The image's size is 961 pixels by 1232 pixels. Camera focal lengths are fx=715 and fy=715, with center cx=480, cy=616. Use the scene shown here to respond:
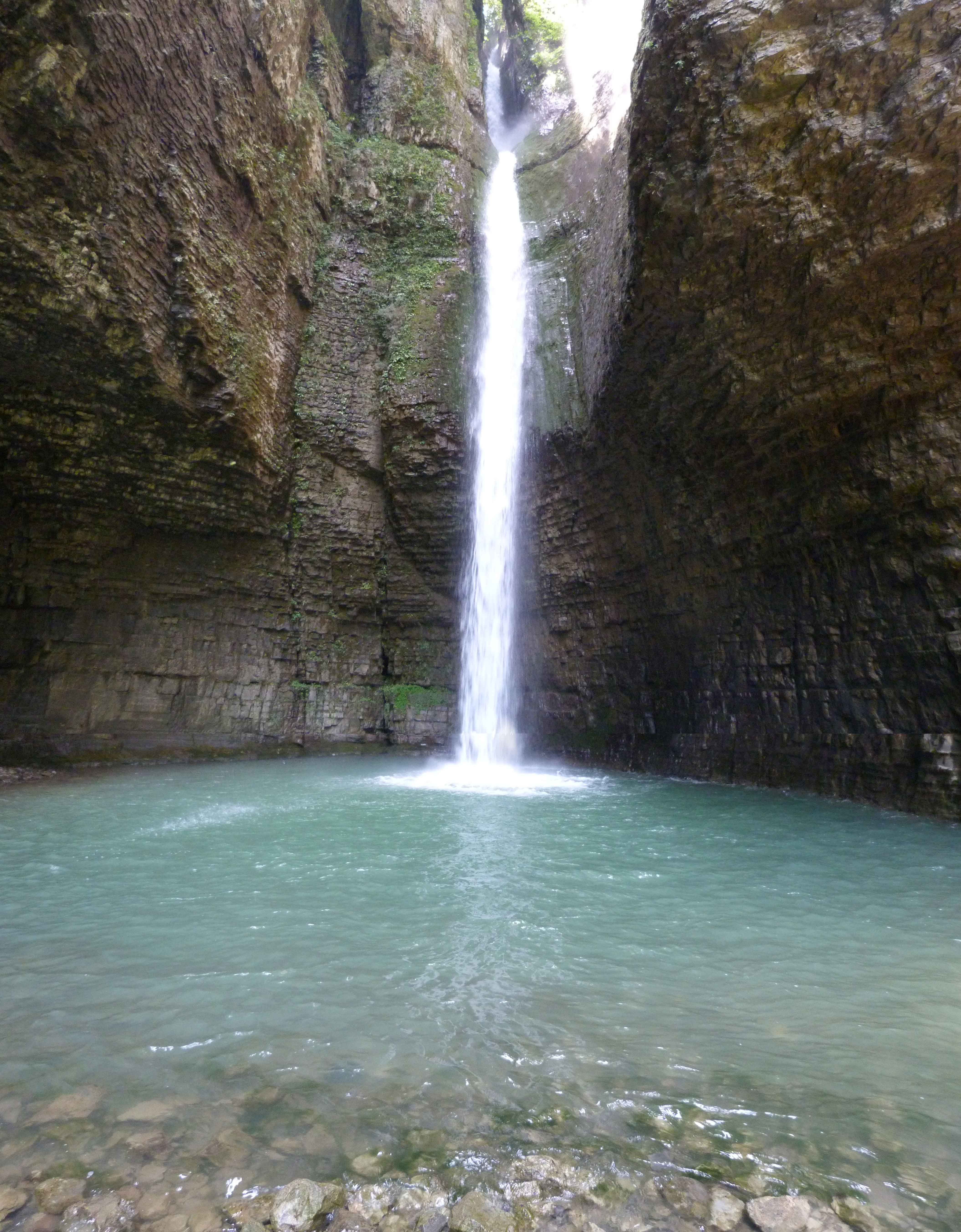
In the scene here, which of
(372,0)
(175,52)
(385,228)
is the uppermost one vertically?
(372,0)

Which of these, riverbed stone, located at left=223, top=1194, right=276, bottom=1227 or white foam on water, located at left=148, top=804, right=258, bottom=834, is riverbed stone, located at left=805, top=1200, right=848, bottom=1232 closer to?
riverbed stone, located at left=223, top=1194, right=276, bottom=1227

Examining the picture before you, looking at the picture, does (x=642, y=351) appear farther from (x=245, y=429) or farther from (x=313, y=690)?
(x=313, y=690)

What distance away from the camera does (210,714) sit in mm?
12867

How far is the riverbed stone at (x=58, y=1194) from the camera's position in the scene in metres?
1.44

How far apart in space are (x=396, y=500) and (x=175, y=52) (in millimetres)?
7560

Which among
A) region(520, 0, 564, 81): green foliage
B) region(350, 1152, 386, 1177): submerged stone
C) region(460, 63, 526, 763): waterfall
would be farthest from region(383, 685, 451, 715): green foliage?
region(520, 0, 564, 81): green foliage

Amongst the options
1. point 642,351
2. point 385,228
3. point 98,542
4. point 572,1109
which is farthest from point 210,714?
point 572,1109

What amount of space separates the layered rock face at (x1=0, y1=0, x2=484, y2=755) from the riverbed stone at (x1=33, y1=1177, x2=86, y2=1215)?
918 centimetres

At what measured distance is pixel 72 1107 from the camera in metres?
1.80

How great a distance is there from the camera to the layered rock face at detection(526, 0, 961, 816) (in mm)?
6418

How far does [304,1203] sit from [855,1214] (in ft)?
3.71

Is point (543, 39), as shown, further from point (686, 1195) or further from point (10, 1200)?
point (10, 1200)

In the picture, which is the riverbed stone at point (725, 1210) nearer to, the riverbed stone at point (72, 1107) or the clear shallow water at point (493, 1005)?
the clear shallow water at point (493, 1005)

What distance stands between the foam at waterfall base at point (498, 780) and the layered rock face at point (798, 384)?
1.69 m
